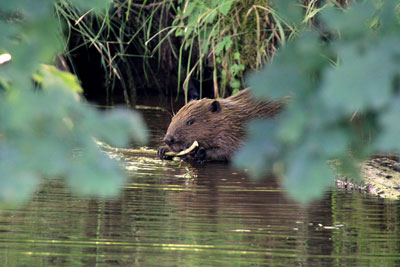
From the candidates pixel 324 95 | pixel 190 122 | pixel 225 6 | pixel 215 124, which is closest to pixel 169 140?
pixel 190 122

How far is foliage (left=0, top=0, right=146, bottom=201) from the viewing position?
118 cm

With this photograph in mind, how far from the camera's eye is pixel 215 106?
6.82m

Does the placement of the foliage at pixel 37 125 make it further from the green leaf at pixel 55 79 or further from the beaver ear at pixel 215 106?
the beaver ear at pixel 215 106

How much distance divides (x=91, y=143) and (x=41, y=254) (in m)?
2.08

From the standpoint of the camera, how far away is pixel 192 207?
14.2ft

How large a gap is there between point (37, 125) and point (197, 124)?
556 centimetres

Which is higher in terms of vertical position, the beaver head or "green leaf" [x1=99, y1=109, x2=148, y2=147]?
the beaver head

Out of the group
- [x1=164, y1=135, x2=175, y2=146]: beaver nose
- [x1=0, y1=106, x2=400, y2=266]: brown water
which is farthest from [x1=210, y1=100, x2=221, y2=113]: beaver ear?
[x1=0, y1=106, x2=400, y2=266]: brown water

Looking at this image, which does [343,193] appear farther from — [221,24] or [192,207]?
[221,24]

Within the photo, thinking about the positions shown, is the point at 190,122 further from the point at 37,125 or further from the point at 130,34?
the point at 37,125

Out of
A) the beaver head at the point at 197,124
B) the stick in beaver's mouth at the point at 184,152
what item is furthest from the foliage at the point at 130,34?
the stick in beaver's mouth at the point at 184,152

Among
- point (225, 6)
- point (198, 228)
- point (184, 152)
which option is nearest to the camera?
point (198, 228)

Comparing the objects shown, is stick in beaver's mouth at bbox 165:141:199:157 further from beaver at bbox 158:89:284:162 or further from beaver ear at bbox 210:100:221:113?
beaver ear at bbox 210:100:221:113

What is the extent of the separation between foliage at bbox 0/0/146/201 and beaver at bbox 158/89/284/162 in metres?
5.15
